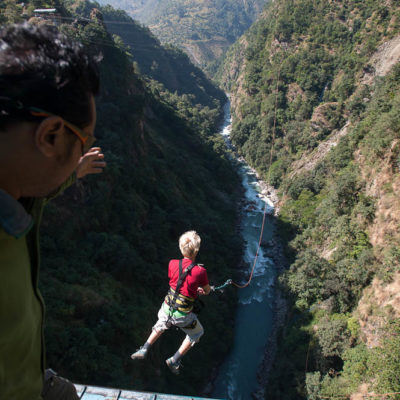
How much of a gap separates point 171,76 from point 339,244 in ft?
192

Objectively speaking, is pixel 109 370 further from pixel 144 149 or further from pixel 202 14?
pixel 202 14

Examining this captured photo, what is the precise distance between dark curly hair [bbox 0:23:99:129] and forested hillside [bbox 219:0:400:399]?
15104mm

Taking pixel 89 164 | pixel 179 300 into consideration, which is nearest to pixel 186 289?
pixel 179 300

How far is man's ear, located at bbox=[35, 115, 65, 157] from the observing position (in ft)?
3.34

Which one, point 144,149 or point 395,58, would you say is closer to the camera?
point 144,149

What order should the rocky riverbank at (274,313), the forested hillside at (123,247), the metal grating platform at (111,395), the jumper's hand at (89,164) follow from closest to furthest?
the jumper's hand at (89,164) < the metal grating platform at (111,395) < the forested hillside at (123,247) < the rocky riverbank at (274,313)

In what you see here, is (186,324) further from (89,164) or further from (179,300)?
(89,164)

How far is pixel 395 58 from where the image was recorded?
35.4 m

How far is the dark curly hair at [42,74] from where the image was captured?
0.97 m

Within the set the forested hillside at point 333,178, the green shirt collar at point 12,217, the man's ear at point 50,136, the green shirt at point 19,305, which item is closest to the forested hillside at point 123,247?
the forested hillside at point 333,178

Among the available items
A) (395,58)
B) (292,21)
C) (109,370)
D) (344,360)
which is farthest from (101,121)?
(292,21)

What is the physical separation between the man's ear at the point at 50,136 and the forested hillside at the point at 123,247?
26.6 feet

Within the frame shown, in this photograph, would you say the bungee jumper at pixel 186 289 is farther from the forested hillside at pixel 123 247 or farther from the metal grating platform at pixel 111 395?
the forested hillside at pixel 123 247

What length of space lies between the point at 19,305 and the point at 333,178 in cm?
3169
